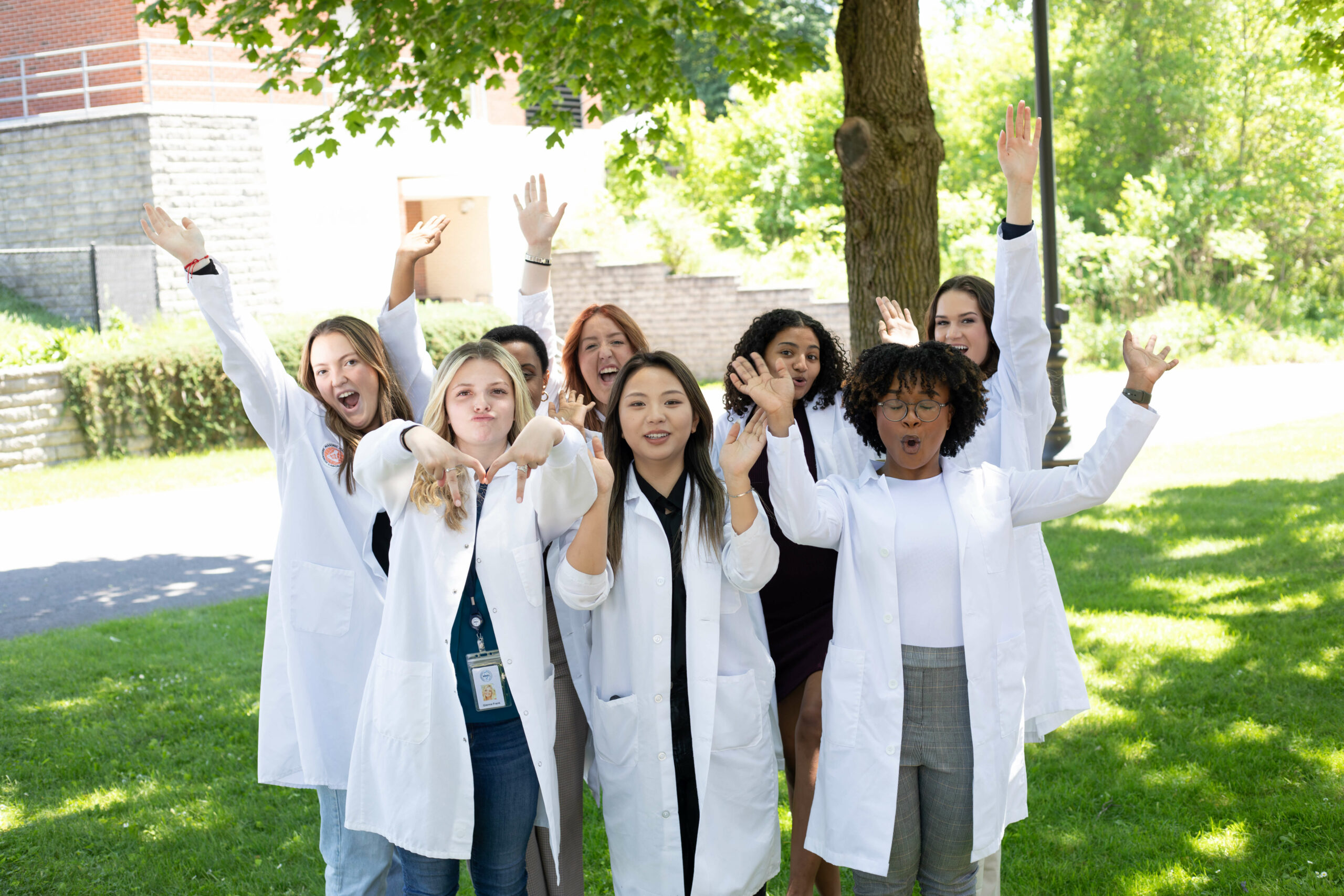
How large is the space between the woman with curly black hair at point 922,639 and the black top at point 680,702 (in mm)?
338

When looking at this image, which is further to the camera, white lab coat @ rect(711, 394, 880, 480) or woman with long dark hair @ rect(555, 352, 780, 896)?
white lab coat @ rect(711, 394, 880, 480)

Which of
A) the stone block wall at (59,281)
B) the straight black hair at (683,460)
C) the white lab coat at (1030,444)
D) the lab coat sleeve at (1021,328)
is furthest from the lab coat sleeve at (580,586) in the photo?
the stone block wall at (59,281)

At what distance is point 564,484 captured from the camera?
2922 mm

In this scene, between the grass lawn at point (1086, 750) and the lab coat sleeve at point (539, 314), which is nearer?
the grass lawn at point (1086, 750)

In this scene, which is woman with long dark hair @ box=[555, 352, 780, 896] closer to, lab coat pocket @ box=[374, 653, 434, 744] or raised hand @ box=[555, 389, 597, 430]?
raised hand @ box=[555, 389, 597, 430]

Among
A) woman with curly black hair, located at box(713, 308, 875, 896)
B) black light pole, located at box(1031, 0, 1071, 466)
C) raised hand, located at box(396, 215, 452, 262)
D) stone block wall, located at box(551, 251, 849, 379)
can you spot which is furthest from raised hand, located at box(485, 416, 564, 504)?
stone block wall, located at box(551, 251, 849, 379)

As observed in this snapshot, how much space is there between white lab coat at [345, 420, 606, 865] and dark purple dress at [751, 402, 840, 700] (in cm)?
70

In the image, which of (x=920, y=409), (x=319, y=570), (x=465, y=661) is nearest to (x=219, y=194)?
(x=319, y=570)

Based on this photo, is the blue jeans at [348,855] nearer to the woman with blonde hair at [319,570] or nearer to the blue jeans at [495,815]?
the woman with blonde hair at [319,570]

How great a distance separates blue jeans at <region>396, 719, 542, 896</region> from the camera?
117 inches

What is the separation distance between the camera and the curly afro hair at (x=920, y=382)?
301cm

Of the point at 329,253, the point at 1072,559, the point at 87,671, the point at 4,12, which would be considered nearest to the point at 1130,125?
the point at 329,253

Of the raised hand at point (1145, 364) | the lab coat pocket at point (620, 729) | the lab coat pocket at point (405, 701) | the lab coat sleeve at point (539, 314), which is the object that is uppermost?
the lab coat sleeve at point (539, 314)

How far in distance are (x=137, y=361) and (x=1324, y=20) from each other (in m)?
12.3
